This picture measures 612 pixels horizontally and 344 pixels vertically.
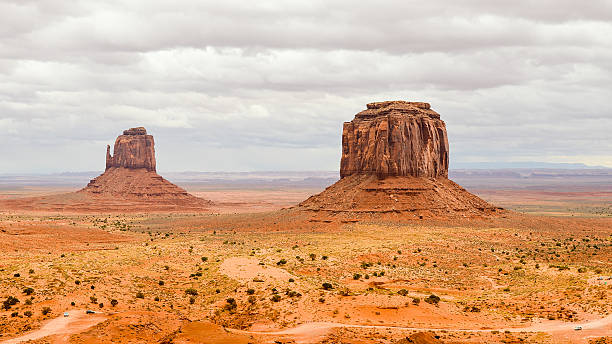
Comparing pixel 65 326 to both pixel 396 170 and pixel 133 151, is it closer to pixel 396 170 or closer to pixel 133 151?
pixel 396 170

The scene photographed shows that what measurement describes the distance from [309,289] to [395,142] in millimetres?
59579

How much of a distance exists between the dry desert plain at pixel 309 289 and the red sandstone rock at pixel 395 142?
25716 millimetres

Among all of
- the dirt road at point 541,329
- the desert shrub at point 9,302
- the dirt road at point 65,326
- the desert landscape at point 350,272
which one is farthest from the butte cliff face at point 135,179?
the dirt road at point 541,329

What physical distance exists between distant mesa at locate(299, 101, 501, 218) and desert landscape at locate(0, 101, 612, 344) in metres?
0.35

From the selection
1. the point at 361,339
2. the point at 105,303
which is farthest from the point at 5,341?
the point at 361,339

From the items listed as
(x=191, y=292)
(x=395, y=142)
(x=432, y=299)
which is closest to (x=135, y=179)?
(x=395, y=142)

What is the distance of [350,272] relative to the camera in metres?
50.8

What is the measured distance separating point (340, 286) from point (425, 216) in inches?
1921

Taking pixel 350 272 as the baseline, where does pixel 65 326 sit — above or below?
above

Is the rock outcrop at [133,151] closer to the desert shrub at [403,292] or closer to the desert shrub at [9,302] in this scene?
the desert shrub at [9,302]

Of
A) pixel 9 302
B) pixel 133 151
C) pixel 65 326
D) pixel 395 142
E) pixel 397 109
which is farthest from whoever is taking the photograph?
pixel 133 151

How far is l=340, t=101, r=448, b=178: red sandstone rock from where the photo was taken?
9925 centimetres

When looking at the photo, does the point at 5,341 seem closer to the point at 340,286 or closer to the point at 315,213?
the point at 340,286

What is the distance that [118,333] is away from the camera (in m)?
30.5
